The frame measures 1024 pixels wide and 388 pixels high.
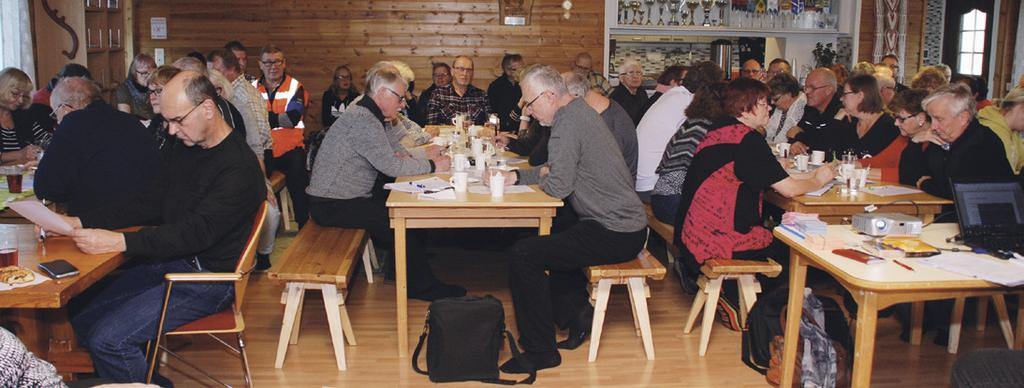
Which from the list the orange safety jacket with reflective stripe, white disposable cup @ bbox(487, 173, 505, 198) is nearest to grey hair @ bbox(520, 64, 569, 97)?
white disposable cup @ bbox(487, 173, 505, 198)

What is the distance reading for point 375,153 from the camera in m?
4.40

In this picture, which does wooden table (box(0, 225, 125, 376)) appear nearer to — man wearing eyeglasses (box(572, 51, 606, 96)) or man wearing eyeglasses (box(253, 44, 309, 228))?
man wearing eyeglasses (box(253, 44, 309, 228))

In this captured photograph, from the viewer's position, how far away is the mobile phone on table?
269 centimetres

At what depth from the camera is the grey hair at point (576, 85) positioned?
515cm

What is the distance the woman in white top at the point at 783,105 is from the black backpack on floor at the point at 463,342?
3.38 meters

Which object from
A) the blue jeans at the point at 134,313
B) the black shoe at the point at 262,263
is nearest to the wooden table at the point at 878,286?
the blue jeans at the point at 134,313

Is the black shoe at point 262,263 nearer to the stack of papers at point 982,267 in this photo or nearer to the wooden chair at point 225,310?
the wooden chair at point 225,310

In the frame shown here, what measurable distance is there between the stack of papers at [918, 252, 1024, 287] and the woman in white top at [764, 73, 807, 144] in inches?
139

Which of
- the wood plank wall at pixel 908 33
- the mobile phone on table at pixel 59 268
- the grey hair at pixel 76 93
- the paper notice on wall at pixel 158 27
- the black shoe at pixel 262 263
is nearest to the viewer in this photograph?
the mobile phone on table at pixel 59 268

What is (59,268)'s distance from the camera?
2742 mm

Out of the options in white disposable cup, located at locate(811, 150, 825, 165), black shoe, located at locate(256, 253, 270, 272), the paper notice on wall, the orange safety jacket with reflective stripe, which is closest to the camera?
white disposable cup, located at locate(811, 150, 825, 165)

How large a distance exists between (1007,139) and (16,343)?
4667 millimetres

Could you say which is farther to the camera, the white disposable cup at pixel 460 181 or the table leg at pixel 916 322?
the table leg at pixel 916 322

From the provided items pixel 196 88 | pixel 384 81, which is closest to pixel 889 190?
pixel 384 81
